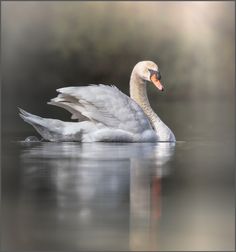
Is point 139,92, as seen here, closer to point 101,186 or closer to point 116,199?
point 101,186

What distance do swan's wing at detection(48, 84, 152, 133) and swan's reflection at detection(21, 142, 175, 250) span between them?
293 mm

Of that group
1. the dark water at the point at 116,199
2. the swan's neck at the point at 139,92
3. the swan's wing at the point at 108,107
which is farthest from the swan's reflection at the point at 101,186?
the swan's neck at the point at 139,92

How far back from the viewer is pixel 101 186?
9.15m

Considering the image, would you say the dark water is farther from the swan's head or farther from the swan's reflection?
the swan's head

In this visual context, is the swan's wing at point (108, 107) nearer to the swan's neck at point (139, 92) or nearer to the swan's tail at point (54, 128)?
the swan's tail at point (54, 128)

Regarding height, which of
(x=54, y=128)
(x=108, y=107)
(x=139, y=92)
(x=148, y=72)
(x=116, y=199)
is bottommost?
(x=116, y=199)

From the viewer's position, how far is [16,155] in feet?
39.3

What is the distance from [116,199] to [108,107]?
4.74 metres

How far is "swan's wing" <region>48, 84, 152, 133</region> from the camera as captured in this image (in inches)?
517

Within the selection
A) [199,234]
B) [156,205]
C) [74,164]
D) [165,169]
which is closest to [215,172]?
[165,169]

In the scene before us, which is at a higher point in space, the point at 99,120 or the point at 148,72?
the point at 148,72

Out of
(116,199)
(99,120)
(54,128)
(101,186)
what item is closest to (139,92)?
(99,120)

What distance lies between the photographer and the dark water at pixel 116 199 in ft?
22.7

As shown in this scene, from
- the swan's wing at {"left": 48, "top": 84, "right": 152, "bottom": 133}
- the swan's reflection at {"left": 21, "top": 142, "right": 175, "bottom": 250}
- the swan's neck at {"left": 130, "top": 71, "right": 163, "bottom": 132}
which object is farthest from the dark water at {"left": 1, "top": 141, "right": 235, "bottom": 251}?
the swan's neck at {"left": 130, "top": 71, "right": 163, "bottom": 132}
